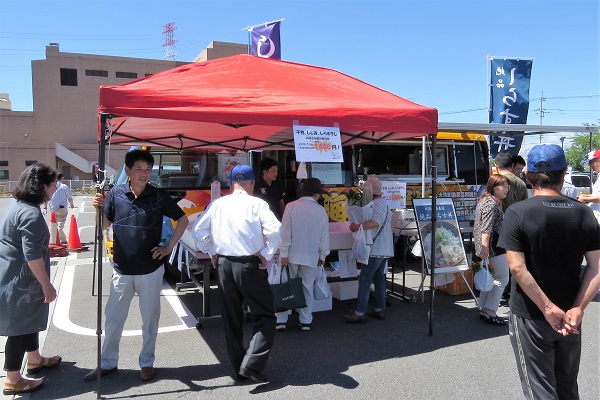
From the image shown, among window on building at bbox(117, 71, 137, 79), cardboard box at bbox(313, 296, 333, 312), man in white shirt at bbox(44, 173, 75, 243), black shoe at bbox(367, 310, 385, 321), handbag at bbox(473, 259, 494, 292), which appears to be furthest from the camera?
window on building at bbox(117, 71, 137, 79)

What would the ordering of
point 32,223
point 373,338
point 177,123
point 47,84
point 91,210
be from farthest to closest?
point 47,84 → point 91,210 → point 177,123 → point 373,338 → point 32,223

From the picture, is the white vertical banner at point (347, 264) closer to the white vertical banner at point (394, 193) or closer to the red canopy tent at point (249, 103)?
the red canopy tent at point (249, 103)

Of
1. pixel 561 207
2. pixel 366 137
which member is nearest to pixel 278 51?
pixel 366 137

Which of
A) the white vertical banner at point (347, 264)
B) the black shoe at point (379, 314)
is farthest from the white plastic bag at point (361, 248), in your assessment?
the black shoe at point (379, 314)

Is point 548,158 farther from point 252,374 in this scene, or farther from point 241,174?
point 252,374

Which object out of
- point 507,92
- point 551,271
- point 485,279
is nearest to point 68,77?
point 507,92

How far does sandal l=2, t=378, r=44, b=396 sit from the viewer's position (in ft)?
11.0

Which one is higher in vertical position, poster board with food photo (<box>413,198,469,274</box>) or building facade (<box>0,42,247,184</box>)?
building facade (<box>0,42,247,184</box>)

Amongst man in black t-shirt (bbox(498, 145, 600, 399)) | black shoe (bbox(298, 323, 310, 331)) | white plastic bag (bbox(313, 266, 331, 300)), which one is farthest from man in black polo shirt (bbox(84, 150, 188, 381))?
man in black t-shirt (bbox(498, 145, 600, 399))

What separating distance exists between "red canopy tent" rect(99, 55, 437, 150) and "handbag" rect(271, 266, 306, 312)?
1649mm

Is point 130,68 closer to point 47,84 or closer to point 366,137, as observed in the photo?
point 47,84

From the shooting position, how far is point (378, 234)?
194 inches

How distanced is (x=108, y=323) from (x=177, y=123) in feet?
8.98

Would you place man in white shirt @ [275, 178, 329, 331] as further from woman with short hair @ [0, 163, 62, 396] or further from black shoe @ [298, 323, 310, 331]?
woman with short hair @ [0, 163, 62, 396]
